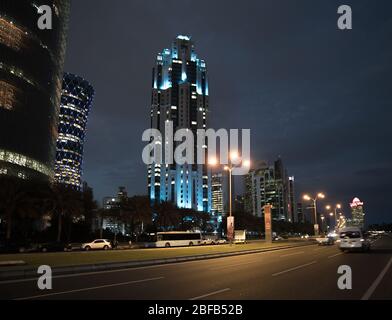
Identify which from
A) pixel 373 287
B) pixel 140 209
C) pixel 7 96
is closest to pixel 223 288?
pixel 373 287

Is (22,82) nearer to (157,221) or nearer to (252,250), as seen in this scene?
(157,221)

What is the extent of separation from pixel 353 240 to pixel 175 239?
1725 inches

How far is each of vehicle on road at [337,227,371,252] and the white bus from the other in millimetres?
41208

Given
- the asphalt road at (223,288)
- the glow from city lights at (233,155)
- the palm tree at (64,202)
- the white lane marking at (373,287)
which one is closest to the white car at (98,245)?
the palm tree at (64,202)

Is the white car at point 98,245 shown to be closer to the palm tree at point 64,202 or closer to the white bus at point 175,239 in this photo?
the palm tree at point 64,202

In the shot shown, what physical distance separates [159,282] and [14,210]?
5700 centimetres

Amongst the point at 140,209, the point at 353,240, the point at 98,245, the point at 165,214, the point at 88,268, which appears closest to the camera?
the point at 88,268

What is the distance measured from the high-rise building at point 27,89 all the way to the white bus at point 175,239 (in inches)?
2242

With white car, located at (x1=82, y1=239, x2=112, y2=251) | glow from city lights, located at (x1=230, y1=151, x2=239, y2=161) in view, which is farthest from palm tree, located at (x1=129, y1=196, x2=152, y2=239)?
→ glow from city lights, located at (x1=230, y1=151, x2=239, y2=161)

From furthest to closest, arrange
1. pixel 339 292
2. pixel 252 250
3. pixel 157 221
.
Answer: pixel 157 221 → pixel 252 250 → pixel 339 292

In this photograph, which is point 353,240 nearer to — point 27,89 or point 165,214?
point 165,214

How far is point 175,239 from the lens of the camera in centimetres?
7181
